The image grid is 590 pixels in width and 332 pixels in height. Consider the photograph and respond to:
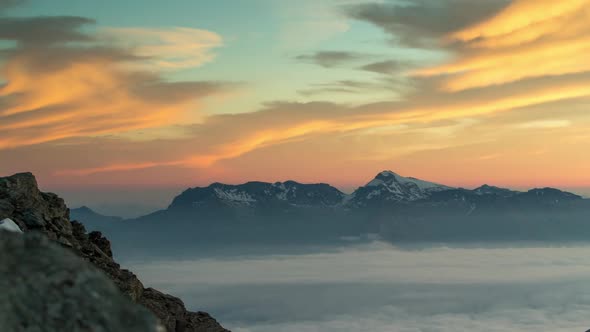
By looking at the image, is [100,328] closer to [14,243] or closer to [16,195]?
[14,243]

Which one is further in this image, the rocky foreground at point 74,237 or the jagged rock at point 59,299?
the rocky foreground at point 74,237

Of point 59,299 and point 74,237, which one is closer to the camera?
point 59,299

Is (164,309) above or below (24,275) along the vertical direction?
below

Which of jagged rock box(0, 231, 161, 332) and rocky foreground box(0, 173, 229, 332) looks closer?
jagged rock box(0, 231, 161, 332)

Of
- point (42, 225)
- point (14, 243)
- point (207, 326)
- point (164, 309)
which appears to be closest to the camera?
point (14, 243)

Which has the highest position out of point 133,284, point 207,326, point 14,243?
point 14,243

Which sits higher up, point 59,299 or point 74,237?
point 74,237

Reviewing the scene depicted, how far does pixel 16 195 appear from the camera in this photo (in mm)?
39719

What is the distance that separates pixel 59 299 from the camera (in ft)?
23.4

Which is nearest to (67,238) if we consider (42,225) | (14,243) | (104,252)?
(42,225)

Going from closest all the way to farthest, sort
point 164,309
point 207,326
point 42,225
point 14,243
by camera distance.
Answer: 1. point 14,243
2. point 42,225
3. point 164,309
4. point 207,326

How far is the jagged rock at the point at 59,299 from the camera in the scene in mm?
6984

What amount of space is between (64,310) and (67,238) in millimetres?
36735

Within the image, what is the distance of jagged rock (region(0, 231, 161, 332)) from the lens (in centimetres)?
698
